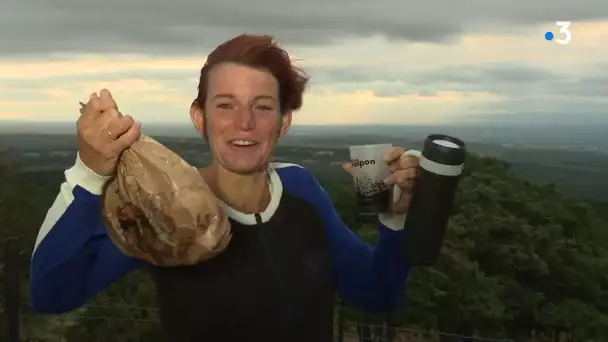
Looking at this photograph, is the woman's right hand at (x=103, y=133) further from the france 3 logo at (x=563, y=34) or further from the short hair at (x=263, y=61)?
the france 3 logo at (x=563, y=34)

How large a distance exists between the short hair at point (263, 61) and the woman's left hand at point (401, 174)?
0.53 ft

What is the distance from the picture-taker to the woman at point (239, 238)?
780 millimetres

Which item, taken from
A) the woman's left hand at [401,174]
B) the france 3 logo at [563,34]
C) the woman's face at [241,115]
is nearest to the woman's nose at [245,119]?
the woman's face at [241,115]

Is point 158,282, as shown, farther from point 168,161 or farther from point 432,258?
point 432,258

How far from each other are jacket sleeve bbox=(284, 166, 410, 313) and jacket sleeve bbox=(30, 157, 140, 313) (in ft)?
0.95

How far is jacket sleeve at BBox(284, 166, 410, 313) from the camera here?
0.99 meters

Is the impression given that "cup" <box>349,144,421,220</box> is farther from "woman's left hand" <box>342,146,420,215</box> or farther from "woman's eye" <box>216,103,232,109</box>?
"woman's eye" <box>216,103,232,109</box>

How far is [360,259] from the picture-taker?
1.02 meters

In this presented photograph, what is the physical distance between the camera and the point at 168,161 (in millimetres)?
734

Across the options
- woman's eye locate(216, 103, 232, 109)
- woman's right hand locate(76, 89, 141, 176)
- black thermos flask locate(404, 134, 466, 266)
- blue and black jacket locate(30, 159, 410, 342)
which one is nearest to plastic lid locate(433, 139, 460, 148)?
black thermos flask locate(404, 134, 466, 266)

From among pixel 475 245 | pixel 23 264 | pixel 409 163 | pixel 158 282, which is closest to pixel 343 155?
pixel 409 163

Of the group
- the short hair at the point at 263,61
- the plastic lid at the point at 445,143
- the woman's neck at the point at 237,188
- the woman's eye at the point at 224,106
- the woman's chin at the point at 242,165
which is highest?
the short hair at the point at 263,61

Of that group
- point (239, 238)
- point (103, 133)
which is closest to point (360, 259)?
point (239, 238)

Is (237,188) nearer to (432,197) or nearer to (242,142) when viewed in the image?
(242,142)
